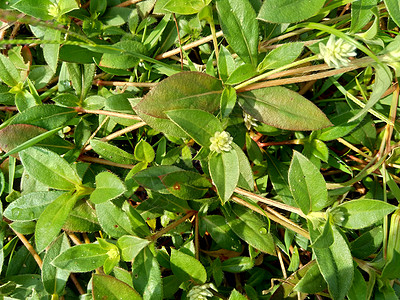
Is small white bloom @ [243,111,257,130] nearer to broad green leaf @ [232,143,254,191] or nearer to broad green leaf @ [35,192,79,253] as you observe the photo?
broad green leaf @ [232,143,254,191]

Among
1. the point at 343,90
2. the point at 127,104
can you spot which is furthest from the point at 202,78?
the point at 343,90

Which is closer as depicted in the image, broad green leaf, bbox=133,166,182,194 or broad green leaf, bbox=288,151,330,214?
broad green leaf, bbox=288,151,330,214

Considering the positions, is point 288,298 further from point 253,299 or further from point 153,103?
point 153,103

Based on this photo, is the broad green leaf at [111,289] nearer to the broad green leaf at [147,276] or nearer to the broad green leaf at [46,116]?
the broad green leaf at [147,276]

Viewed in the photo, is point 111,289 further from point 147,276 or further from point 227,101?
point 227,101

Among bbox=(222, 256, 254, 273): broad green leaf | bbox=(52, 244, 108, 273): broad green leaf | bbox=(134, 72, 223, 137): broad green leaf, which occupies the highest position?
bbox=(134, 72, 223, 137): broad green leaf

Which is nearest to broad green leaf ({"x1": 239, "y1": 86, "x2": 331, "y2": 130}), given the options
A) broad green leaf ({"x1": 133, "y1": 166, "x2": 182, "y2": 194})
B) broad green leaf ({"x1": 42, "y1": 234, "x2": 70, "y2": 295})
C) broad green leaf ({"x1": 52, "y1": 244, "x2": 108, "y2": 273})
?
broad green leaf ({"x1": 133, "y1": 166, "x2": 182, "y2": 194})
